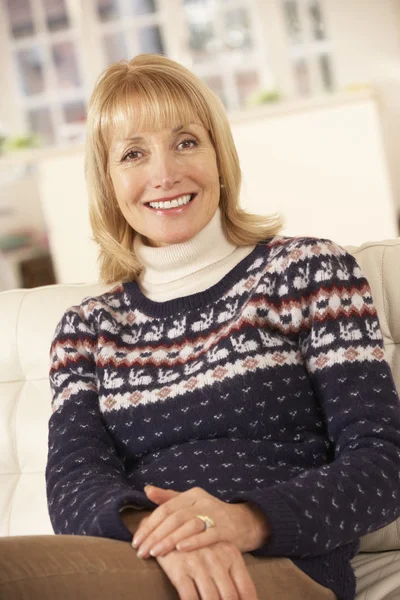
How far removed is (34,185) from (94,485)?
597cm

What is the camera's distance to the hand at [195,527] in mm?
1175

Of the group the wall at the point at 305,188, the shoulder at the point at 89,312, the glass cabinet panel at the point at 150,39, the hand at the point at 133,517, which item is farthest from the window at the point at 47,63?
the hand at the point at 133,517

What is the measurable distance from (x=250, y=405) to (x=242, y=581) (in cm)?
38

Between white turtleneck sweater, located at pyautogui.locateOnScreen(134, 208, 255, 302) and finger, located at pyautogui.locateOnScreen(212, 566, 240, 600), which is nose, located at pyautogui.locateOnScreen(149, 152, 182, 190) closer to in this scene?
white turtleneck sweater, located at pyautogui.locateOnScreen(134, 208, 255, 302)

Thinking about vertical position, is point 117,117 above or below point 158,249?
above

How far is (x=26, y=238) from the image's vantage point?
7.21 meters

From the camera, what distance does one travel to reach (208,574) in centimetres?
115

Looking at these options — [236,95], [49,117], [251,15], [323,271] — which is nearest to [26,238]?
[49,117]

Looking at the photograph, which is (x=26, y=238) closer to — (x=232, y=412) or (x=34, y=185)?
(x=34, y=185)

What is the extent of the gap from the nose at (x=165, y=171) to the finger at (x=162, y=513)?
0.65 meters

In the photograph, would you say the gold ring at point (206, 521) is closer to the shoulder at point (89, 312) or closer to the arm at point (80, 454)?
the arm at point (80, 454)

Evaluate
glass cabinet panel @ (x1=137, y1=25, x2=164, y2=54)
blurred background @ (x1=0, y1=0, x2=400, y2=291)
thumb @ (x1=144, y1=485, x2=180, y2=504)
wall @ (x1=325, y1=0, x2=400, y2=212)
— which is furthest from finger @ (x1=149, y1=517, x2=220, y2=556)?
glass cabinet panel @ (x1=137, y1=25, x2=164, y2=54)

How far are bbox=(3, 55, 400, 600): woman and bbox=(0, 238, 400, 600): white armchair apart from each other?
0.65ft

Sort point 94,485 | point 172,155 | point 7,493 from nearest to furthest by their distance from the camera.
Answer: point 94,485 → point 172,155 → point 7,493
